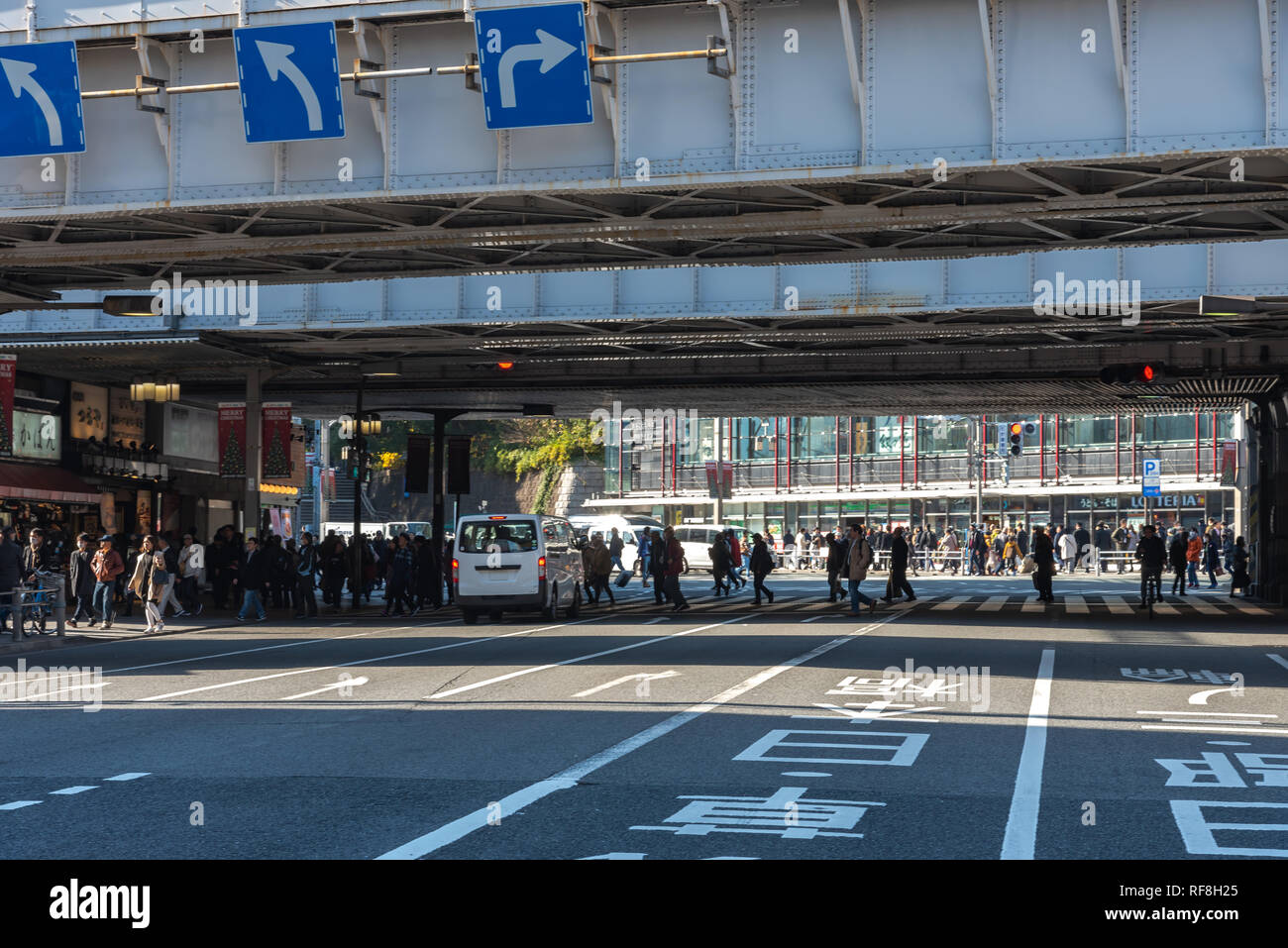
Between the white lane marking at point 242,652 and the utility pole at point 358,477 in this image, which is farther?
the utility pole at point 358,477

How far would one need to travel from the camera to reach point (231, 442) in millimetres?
37125

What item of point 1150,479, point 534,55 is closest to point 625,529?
point 1150,479

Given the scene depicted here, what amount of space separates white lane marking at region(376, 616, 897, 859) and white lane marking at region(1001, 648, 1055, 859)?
2.66m

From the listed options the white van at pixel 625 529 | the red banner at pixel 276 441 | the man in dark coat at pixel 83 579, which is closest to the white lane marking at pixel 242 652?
the man in dark coat at pixel 83 579

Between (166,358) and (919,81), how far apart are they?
20540mm

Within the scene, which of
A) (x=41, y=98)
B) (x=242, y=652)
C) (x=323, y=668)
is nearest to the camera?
(x=323, y=668)

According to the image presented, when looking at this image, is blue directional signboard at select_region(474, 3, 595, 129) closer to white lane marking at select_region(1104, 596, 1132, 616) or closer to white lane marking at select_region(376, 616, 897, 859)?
white lane marking at select_region(376, 616, 897, 859)

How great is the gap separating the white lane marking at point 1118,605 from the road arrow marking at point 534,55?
725 inches

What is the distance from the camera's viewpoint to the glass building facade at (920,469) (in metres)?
61.9

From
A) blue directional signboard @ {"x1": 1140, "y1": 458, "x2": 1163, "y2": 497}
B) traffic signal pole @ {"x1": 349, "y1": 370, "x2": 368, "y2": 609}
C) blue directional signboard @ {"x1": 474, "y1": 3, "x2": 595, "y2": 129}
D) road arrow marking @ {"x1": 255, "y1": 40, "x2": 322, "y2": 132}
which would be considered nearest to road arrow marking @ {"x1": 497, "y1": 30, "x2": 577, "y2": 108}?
blue directional signboard @ {"x1": 474, "y1": 3, "x2": 595, "y2": 129}

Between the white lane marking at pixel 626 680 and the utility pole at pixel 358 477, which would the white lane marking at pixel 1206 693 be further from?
the utility pole at pixel 358 477

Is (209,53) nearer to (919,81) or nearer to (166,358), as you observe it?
(919,81)

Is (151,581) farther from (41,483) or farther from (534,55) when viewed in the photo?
(534,55)

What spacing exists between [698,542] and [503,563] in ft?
109
